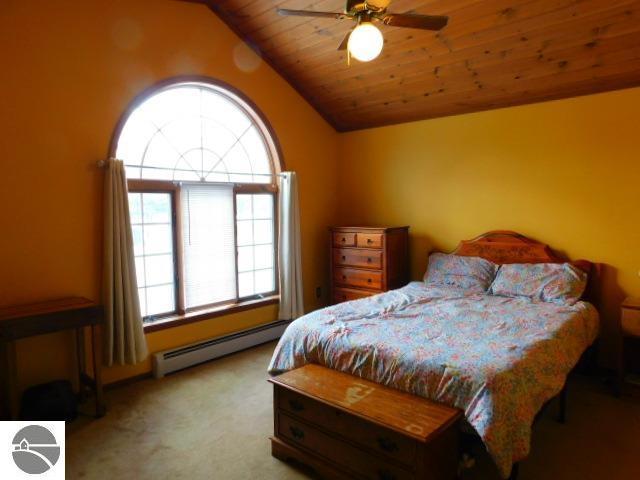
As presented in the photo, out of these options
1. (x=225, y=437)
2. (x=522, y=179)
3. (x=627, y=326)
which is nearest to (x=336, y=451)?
(x=225, y=437)

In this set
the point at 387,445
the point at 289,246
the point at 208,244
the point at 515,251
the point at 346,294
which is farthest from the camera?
the point at 346,294

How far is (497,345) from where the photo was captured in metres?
2.35

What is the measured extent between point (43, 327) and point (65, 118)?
1.40 m

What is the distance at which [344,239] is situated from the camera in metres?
4.59

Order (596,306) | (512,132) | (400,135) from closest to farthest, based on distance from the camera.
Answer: (596,306) < (512,132) < (400,135)

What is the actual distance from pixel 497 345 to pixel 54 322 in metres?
2.56

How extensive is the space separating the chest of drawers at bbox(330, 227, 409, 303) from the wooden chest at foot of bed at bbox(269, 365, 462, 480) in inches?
77.7

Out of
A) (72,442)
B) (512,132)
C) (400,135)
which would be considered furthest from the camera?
(400,135)

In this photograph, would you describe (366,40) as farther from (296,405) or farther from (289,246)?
(289,246)

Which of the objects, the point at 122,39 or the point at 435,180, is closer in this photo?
the point at 122,39

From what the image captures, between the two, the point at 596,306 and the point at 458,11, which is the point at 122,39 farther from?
the point at 596,306

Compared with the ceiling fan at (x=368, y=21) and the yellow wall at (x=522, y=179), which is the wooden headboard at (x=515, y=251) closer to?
the yellow wall at (x=522, y=179)

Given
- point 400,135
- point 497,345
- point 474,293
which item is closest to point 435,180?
point 400,135

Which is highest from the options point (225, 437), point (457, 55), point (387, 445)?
point (457, 55)
